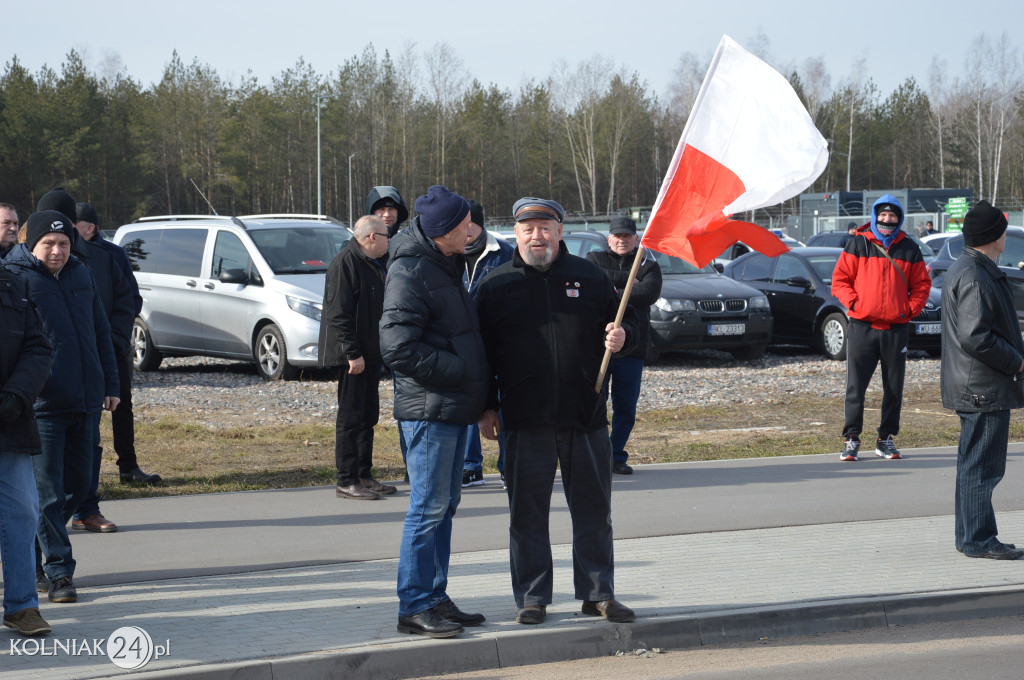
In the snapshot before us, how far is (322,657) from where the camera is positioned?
4.71m

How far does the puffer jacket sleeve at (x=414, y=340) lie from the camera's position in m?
4.96

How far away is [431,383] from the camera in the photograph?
5004 millimetres

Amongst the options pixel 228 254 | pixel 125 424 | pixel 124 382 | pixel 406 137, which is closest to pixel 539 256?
pixel 124 382

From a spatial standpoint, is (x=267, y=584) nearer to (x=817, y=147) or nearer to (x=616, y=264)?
(x=817, y=147)

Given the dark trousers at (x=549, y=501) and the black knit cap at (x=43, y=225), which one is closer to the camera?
the dark trousers at (x=549, y=501)

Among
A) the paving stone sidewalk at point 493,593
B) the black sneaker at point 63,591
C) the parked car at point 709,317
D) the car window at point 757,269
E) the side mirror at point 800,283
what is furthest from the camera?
the car window at point 757,269

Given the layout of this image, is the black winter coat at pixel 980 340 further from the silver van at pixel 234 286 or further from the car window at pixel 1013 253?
the car window at pixel 1013 253

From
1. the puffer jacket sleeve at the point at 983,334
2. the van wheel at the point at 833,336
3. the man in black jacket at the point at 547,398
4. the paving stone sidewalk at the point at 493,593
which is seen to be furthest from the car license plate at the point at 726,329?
the man in black jacket at the point at 547,398

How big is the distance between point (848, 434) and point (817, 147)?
4964 mm

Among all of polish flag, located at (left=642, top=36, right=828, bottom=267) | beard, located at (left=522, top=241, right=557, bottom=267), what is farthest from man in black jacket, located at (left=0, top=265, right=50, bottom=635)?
polish flag, located at (left=642, top=36, right=828, bottom=267)

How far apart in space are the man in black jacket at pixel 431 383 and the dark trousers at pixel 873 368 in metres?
5.47

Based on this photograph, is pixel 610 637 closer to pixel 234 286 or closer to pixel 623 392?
pixel 623 392

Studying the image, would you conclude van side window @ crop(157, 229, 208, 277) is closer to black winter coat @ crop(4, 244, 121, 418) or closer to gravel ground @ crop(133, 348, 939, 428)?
gravel ground @ crop(133, 348, 939, 428)

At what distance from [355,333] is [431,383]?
3221 millimetres
